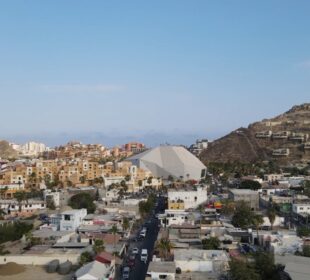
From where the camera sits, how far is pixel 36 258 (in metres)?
21.7

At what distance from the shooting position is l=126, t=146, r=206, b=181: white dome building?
58.8 m

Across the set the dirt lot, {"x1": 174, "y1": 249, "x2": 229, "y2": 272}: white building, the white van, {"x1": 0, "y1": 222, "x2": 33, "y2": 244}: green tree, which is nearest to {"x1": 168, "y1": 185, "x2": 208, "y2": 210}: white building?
{"x1": 0, "y1": 222, "x2": 33, "y2": 244}: green tree

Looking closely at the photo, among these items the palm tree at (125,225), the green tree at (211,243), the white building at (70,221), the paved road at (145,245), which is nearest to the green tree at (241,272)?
the paved road at (145,245)

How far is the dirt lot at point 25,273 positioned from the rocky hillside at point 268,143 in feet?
181

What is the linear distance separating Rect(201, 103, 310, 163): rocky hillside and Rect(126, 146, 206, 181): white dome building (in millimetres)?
17104

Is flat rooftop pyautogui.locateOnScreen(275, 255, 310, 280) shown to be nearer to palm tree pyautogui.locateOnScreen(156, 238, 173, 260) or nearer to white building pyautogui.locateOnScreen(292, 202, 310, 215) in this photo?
palm tree pyautogui.locateOnScreen(156, 238, 173, 260)

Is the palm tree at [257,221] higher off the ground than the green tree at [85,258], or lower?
higher

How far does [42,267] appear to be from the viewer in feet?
69.7

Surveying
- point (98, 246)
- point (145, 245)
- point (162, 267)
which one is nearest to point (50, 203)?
point (145, 245)

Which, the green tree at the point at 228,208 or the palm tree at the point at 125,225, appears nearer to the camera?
the palm tree at the point at 125,225

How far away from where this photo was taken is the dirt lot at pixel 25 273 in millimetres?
19906

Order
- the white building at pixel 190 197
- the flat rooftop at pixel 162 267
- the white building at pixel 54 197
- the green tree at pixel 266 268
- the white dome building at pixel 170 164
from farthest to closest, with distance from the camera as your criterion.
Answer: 1. the white dome building at pixel 170 164
2. the white building at pixel 54 197
3. the white building at pixel 190 197
4. the flat rooftop at pixel 162 267
5. the green tree at pixel 266 268

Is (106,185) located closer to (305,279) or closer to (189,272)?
(189,272)

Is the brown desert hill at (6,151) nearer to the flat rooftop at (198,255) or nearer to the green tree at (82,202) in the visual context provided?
the green tree at (82,202)
